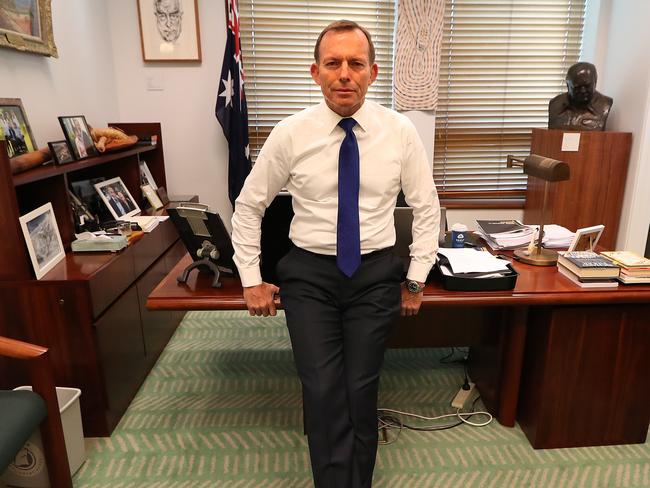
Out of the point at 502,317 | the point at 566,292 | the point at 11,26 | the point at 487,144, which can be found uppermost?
the point at 11,26

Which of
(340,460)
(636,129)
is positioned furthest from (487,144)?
(340,460)

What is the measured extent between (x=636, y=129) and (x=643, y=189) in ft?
1.23

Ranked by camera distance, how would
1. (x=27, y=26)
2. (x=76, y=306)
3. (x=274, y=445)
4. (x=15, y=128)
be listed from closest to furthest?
(x=76, y=306) < (x=274, y=445) < (x=15, y=128) < (x=27, y=26)

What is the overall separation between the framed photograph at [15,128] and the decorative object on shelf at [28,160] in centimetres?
10

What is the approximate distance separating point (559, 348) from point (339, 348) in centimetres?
84

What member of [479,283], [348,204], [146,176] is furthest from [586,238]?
[146,176]

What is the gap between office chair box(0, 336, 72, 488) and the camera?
4.29 ft

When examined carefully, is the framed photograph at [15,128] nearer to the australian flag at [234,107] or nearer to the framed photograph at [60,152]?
the framed photograph at [60,152]

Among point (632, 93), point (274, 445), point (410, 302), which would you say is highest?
point (632, 93)

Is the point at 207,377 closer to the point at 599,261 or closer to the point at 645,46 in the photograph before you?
the point at 599,261

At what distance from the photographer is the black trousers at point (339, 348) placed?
1.41m

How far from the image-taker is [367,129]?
4.72ft

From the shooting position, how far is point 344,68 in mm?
1348

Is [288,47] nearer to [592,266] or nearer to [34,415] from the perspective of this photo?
[592,266]
